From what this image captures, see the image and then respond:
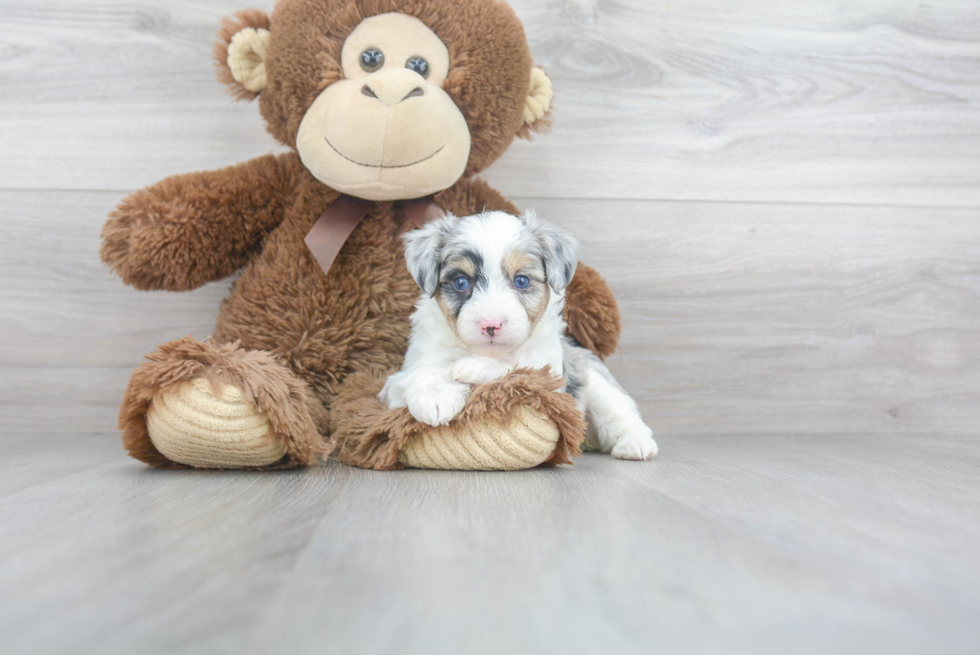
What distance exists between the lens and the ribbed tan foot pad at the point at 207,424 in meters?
1.05

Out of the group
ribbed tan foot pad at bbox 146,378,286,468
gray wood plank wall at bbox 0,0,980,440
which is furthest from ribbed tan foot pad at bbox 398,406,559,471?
gray wood plank wall at bbox 0,0,980,440

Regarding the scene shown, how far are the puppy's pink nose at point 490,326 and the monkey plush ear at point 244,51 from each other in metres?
0.71

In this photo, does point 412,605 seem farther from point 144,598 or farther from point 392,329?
point 392,329

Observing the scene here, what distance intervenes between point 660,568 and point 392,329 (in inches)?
34.9

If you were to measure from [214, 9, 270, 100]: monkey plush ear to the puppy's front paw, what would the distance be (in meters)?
0.76

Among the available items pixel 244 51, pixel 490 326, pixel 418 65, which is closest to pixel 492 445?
pixel 490 326

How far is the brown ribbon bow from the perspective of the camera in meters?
1.40

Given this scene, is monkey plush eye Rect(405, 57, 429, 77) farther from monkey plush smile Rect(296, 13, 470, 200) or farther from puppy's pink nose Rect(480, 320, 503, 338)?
puppy's pink nose Rect(480, 320, 503, 338)

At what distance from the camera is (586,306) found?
4.89ft

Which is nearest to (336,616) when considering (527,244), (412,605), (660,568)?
(412,605)

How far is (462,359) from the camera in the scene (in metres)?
1.25

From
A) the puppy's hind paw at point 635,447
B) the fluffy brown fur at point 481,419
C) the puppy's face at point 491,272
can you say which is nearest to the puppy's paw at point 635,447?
the puppy's hind paw at point 635,447

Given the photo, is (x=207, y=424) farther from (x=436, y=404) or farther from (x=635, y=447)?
(x=635, y=447)

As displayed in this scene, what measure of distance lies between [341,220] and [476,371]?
1.51 ft
